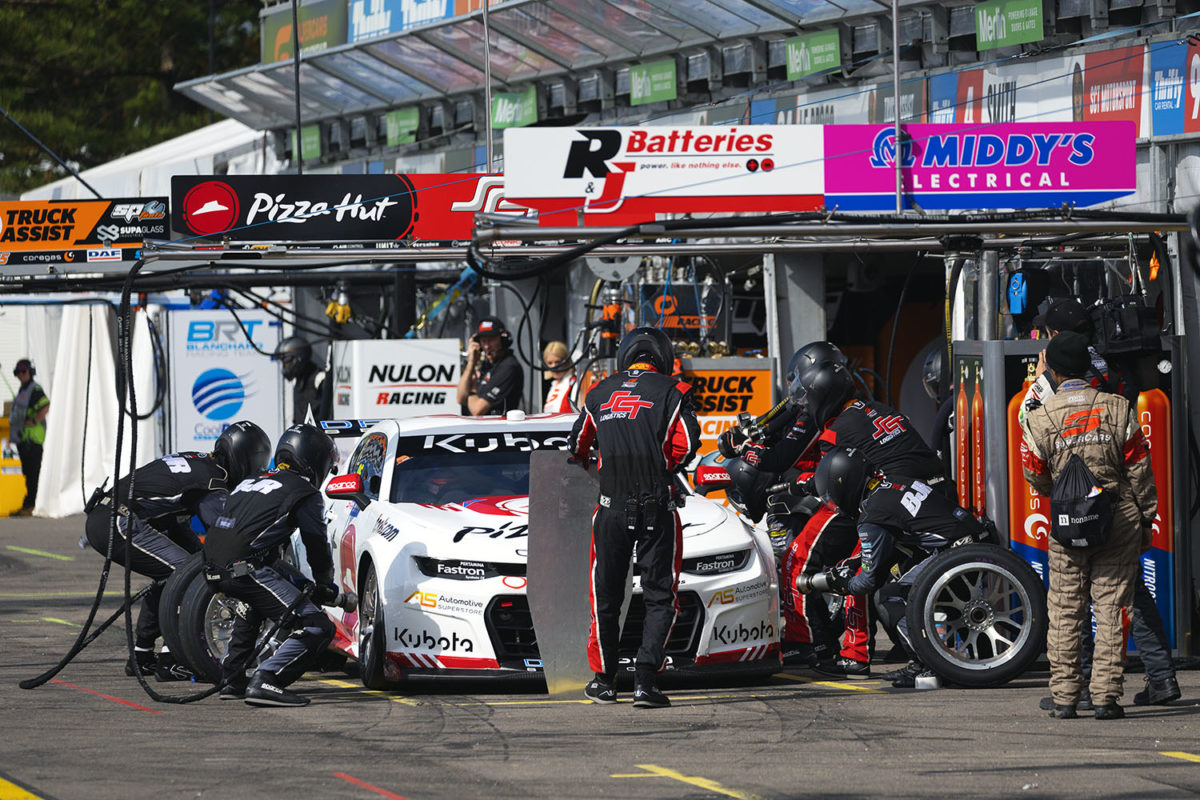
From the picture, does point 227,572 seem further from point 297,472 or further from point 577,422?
point 577,422

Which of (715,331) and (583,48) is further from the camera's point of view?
(583,48)

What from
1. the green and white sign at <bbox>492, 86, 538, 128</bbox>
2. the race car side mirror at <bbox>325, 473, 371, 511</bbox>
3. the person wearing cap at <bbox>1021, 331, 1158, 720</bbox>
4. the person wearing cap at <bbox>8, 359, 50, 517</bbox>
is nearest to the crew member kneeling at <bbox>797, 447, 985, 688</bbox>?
the person wearing cap at <bbox>1021, 331, 1158, 720</bbox>

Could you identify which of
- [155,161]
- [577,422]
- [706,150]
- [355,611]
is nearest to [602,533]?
[577,422]

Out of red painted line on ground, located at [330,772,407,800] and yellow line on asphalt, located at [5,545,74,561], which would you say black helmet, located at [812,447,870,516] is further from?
yellow line on asphalt, located at [5,545,74,561]

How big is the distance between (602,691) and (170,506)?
9.46 ft

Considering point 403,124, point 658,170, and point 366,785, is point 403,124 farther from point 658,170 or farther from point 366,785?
point 366,785

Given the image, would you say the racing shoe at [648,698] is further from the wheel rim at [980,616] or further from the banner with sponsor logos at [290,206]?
the banner with sponsor logos at [290,206]

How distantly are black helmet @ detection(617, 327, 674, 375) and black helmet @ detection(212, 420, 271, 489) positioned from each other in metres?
2.22

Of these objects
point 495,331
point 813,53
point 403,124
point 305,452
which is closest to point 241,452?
point 305,452

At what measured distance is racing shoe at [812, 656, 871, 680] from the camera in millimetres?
10676

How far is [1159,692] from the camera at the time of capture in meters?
9.21

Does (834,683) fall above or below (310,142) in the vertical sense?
below

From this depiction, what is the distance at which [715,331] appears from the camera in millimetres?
17594

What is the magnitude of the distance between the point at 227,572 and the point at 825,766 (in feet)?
11.6
